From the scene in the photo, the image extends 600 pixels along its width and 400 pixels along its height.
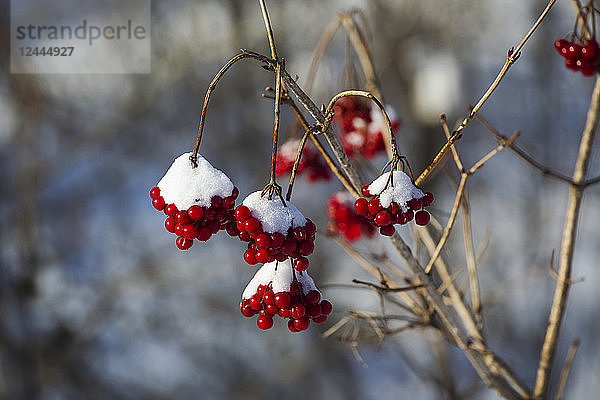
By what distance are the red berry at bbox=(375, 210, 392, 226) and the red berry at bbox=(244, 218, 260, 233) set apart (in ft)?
0.36

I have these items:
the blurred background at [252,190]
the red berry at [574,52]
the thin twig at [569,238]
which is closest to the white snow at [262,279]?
the thin twig at [569,238]

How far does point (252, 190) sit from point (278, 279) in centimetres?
249

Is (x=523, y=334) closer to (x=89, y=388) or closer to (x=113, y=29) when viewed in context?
(x=89, y=388)

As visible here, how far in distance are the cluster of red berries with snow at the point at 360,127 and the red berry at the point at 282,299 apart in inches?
18.2

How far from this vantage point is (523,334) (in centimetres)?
303

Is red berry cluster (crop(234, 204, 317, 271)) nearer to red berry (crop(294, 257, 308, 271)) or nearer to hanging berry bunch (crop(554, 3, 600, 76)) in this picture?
red berry (crop(294, 257, 308, 271))

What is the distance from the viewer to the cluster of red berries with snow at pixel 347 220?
2.86ft

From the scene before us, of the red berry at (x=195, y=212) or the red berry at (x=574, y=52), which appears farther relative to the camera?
the red berry at (x=574, y=52)

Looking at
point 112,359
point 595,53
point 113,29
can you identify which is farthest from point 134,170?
point 595,53

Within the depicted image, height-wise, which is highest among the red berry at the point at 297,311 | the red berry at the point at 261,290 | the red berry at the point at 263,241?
the red berry at the point at 263,241

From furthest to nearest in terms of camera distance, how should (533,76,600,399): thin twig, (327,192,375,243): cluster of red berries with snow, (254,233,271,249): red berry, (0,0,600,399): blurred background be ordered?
(0,0,600,399): blurred background < (327,192,375,243): cluster of red berries with snow < (533,76,600,399): thin twig < (254,233,271,249): red berry

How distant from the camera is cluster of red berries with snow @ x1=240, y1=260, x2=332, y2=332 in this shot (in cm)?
48

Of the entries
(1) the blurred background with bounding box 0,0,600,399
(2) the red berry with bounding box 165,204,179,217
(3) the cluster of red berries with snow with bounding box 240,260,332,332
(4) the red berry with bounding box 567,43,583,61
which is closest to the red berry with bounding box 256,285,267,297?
(3) the cluster of red berries with snow with bounding box 240,260,332,332

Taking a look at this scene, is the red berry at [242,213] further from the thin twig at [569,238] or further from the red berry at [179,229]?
the thin twig at [569,238]
